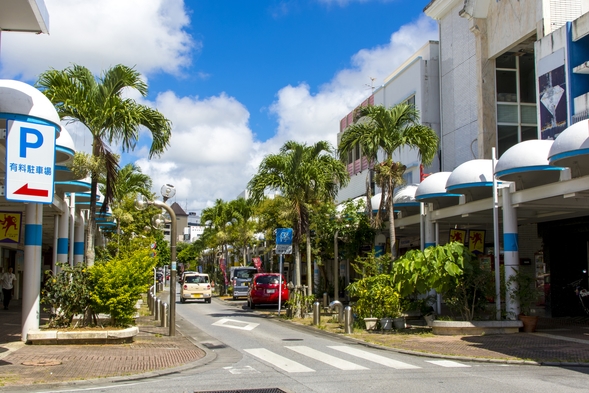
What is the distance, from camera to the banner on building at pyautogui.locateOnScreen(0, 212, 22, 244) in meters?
19.2

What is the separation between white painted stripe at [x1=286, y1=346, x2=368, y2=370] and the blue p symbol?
708 cm

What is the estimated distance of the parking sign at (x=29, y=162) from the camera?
12062 mm

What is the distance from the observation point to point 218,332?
19234 millimetres

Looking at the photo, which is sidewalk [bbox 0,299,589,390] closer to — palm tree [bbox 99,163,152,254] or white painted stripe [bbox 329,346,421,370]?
white painted stripe [bbox 329,346,421,370]

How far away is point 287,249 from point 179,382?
1438 centimetres

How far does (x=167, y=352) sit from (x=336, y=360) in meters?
3.79

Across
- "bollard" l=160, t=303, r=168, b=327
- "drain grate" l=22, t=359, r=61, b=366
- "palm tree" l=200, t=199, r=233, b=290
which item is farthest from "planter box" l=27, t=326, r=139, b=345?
"palm tree" l=200, t=199, r=233, b=290

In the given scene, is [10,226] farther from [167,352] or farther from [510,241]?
[510,241]

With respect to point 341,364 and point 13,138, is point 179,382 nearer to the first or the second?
A: point 341,364

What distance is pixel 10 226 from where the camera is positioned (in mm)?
19344

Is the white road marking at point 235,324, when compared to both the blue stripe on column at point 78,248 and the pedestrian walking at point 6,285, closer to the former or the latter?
the blue stripe on column at point 78,248

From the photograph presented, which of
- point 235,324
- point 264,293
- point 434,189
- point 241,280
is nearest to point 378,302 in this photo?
point 434,189

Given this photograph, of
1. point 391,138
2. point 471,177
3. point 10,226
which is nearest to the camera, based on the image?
point 10,226

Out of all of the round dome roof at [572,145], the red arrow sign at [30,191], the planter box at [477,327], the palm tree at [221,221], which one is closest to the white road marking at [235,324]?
the planter box at [477,327]
